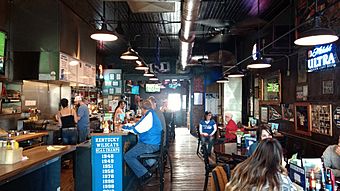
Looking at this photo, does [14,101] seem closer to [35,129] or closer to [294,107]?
[35,129]

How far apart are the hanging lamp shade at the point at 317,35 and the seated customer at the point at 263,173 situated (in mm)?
1548

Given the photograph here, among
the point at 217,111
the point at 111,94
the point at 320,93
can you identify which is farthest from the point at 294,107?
the point at 111,94

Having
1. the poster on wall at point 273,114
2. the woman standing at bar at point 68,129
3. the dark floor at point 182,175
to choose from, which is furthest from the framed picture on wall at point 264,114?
the woman standing at bar at point 68,129

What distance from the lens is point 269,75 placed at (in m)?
8.82

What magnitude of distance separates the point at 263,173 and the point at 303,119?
4.88 meters

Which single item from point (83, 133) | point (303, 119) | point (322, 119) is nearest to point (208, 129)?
point (303, 119)

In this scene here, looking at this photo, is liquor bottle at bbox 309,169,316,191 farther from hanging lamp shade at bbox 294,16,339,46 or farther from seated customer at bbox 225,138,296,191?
hanging lamp shade at bbox 294,16,339,46

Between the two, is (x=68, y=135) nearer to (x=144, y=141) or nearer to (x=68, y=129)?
(x=68, y=129)

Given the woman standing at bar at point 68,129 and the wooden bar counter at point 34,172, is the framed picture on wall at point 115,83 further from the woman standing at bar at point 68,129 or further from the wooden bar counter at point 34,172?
the wooden bar counter at point 34,172

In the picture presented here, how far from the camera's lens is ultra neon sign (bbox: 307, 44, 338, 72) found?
5340 mm

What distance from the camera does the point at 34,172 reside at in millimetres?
3605

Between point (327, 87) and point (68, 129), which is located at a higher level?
point (327, 87)

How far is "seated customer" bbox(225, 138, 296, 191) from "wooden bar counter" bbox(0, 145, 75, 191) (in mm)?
1853

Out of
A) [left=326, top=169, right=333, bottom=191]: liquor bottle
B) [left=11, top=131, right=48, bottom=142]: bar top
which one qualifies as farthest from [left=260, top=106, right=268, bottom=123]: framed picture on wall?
[left=326, top=169, right=333, bottom=191]: liquor bottle
